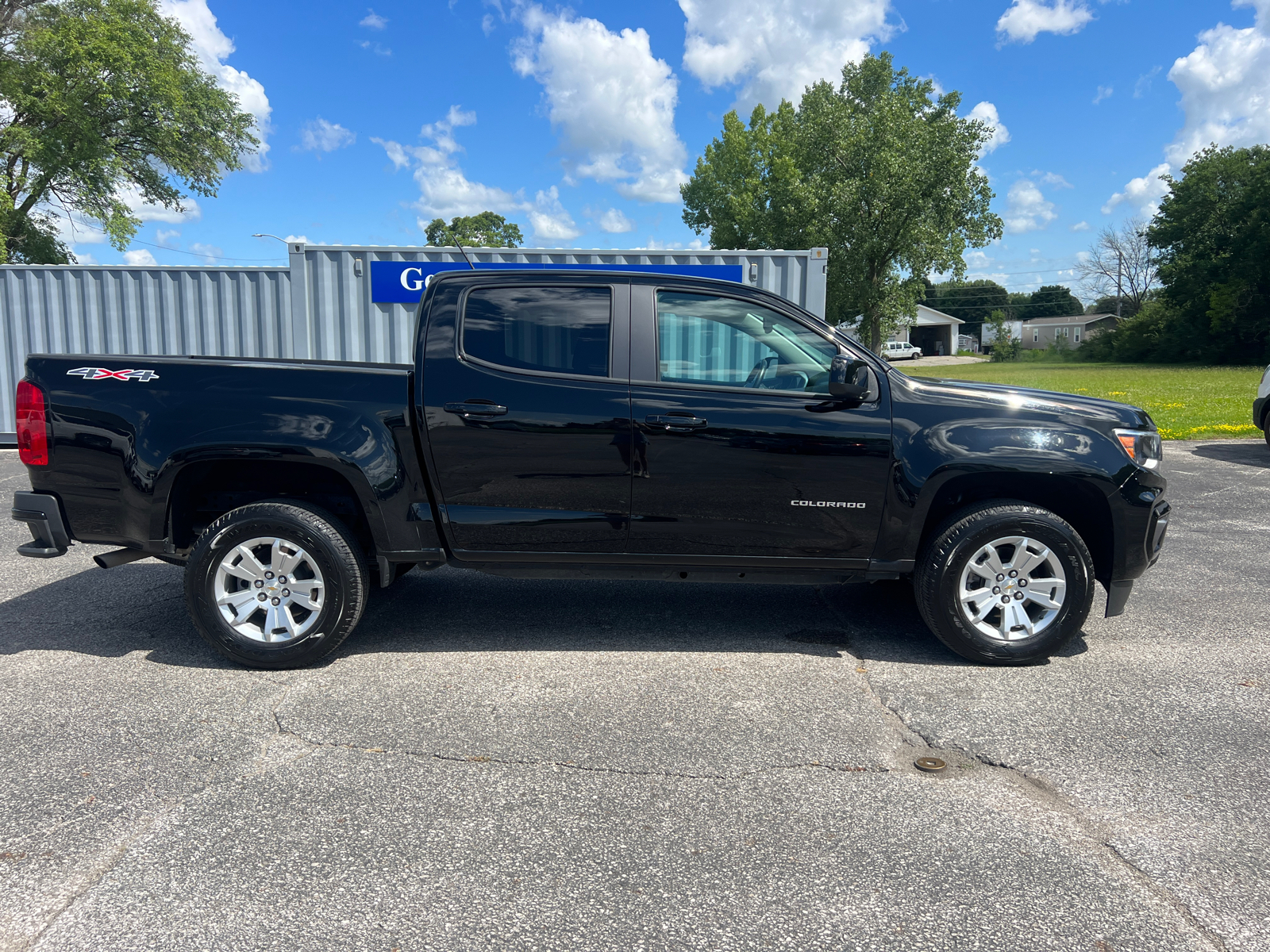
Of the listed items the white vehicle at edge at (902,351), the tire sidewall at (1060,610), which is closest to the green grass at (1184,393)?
the tire sidewall at (1060,610)

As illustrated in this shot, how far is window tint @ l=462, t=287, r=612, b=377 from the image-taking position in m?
4.30

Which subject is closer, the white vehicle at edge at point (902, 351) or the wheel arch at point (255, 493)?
the wheel arch at point (255, 493)

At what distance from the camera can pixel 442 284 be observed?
4438 millimetres

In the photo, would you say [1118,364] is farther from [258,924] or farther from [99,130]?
[258,924]

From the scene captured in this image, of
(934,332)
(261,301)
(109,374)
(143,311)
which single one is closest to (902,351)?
(934,332)

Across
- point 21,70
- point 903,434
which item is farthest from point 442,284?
point 21,70

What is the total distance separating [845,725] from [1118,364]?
191 feet

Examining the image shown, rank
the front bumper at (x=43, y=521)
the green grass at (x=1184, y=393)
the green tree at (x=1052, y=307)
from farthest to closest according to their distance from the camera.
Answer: the green tree at (x=1052, y=307) → the green grass at (x=1184, y=393) → the front bumper at (x=43, y=521)

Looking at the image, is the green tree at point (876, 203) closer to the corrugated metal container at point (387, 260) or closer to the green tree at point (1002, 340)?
the corrugated metal container at point (387, 260)

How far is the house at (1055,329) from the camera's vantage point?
318 feet

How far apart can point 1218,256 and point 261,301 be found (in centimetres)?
5346

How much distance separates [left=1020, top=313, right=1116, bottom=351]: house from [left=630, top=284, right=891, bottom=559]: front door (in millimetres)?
98973

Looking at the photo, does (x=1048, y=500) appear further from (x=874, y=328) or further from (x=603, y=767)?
(x=874, y=328)

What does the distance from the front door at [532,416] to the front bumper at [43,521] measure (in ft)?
6.15
